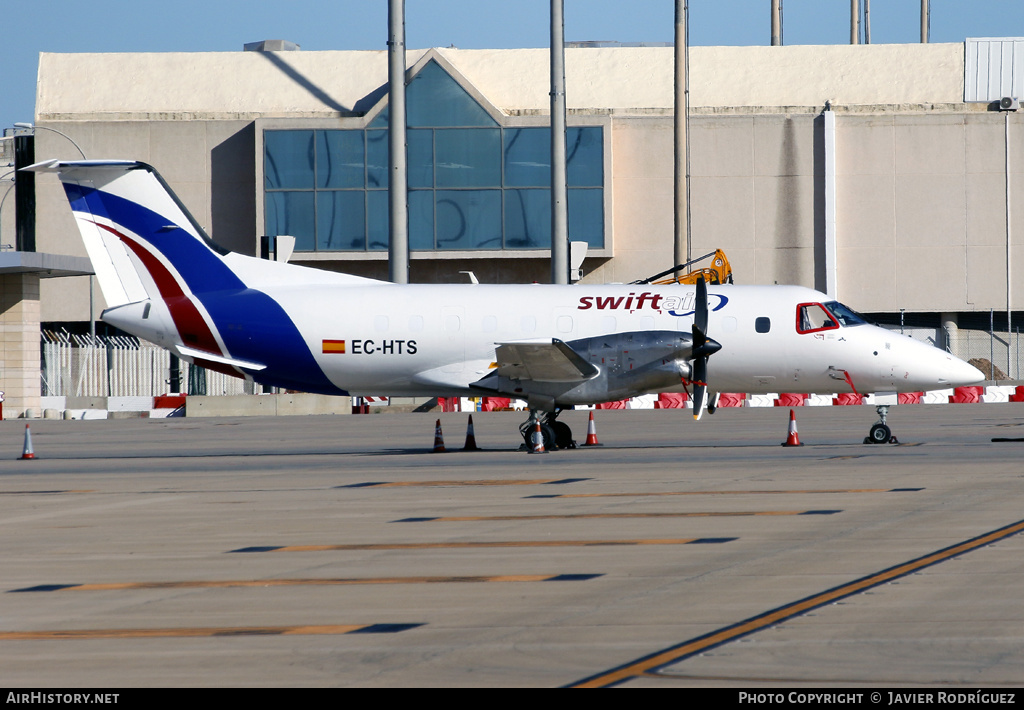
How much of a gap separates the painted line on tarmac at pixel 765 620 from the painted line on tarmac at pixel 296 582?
1.91 m

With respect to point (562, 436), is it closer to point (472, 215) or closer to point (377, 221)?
point (472, 215)

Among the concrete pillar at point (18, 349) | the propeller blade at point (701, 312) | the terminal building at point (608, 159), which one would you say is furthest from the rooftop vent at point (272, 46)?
the propeller blade at point (701, 312)

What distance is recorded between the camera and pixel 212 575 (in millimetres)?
10195

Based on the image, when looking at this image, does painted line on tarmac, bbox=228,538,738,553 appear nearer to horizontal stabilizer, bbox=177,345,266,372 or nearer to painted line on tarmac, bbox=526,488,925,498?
painted line on tarmac, bbox=526,488,925,498

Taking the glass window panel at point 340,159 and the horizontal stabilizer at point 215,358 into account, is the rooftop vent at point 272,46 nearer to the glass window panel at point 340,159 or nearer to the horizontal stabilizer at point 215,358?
the glass window panel at point 340,159

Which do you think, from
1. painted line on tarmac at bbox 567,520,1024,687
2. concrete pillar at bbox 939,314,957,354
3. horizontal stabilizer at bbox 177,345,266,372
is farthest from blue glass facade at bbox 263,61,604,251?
painted line on tarmac at bbox 567,520,1024,687

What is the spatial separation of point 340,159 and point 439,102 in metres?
5.65

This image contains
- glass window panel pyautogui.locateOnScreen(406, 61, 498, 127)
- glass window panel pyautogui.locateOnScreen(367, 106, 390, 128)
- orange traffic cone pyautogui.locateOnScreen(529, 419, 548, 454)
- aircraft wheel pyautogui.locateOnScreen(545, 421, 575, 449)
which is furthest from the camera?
glass window panel pyautogui.locateOnScreen(367, 106, 390, 128)

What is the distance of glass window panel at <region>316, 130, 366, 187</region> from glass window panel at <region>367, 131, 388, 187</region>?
332mm

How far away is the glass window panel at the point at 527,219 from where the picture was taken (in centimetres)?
6044

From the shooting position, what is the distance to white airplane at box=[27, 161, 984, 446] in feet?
78.5

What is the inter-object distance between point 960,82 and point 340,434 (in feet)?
146

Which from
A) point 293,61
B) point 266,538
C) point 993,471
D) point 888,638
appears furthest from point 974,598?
point 293,61

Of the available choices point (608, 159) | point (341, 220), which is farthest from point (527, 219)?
point (341, 220)
